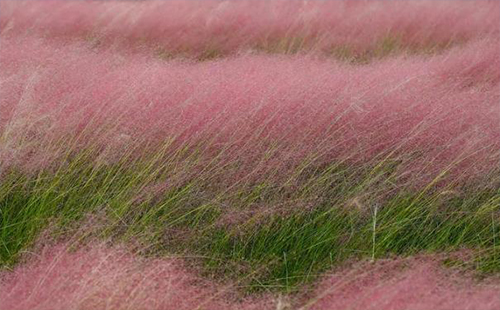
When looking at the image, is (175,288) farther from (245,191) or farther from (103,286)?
(245,191)

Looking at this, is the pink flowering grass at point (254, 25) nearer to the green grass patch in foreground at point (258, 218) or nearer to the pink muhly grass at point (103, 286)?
the green grass patch in foreground at point (258, 218)

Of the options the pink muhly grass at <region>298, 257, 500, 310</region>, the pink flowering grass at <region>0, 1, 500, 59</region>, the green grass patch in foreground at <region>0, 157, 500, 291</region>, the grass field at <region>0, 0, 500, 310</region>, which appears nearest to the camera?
the pink muhly grass at <region>298, 257, 500, 310</region>

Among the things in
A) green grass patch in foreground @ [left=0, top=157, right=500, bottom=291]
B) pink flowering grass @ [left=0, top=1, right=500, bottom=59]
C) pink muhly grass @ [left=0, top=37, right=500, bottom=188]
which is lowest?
green grass patch in foreground @ [left=0, top=157, right=500, bottom=291]

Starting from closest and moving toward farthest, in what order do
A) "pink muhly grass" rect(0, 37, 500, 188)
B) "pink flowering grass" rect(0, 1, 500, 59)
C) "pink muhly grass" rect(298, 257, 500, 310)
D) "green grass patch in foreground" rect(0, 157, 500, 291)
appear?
"pink muhly grass" rect(298, 257, 500, 310), "green grass patch in foreground" rect(0, 157, 500, 291), "pink muhly grass" rect(0, 37, 500, 188), "pink flowering grass" rect(0, 1, 500, 59)

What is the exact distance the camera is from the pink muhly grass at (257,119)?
9.27ft

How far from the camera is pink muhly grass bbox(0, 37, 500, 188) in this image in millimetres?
2826

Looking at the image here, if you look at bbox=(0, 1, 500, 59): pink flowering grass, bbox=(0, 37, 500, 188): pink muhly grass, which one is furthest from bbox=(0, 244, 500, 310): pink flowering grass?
bbox=(0, 1, 500, 59): pink flowering grass

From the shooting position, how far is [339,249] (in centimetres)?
261

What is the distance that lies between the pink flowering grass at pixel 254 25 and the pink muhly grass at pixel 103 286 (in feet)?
10.6

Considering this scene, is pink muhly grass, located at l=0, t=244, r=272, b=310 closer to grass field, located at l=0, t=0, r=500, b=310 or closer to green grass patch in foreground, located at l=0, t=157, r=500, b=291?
grass field, located at l=0, t=0, r=500, b=310

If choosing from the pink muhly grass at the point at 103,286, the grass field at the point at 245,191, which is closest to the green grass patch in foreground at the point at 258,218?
the grass field at the point at 245,191

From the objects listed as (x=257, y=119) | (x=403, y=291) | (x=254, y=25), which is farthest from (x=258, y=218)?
(x=254, y=25)

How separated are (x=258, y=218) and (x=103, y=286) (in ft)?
2.51

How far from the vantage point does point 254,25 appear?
5977 mm
